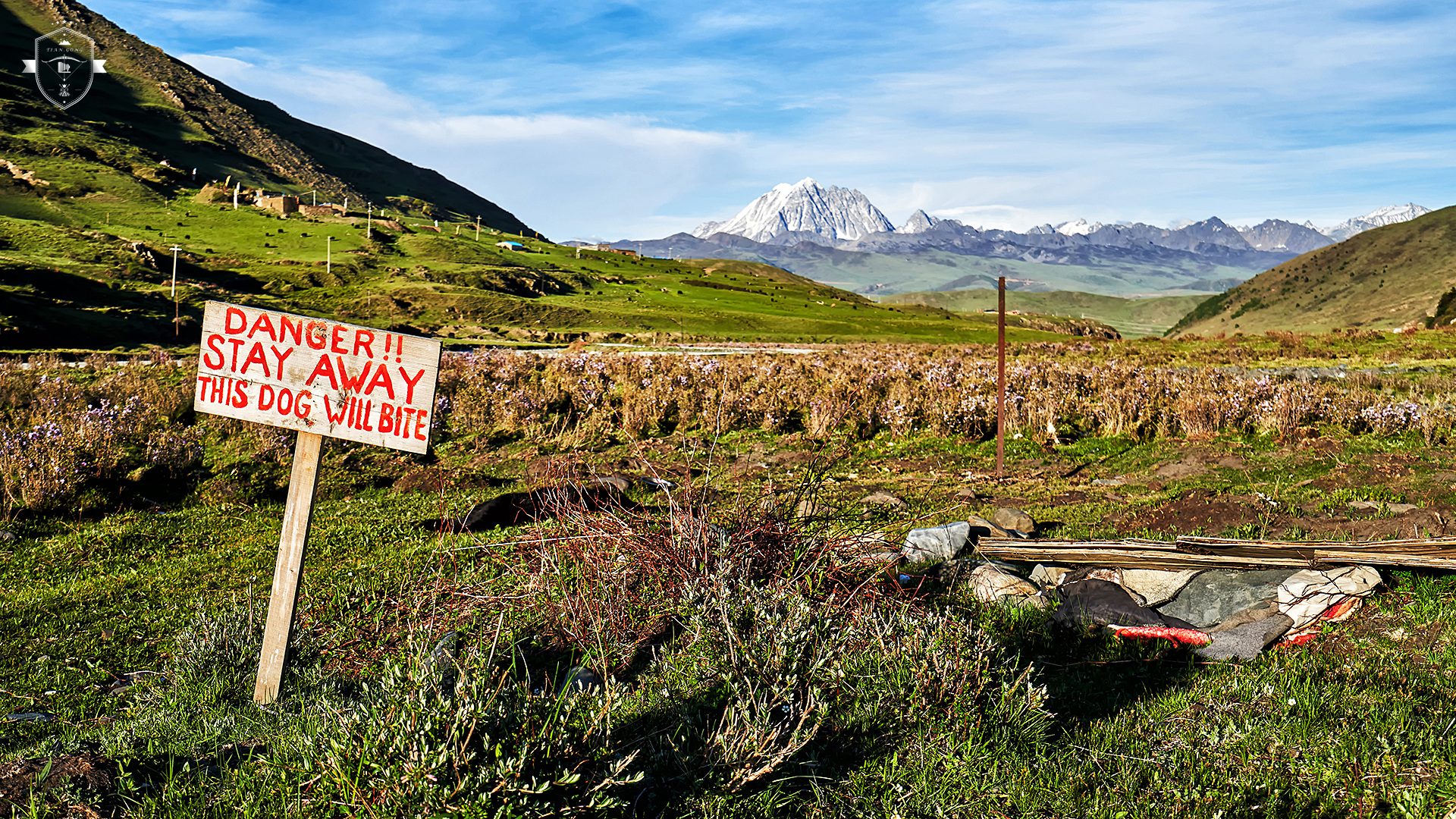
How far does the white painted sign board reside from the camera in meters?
4.09

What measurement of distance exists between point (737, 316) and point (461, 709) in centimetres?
8236

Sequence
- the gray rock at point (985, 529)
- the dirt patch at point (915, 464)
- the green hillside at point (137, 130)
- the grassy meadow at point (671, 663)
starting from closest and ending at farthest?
the grassy meadow at point (671, 663)
the gray rock at point (985, 529)
the dirt patch at point (915, 464)
the green hillside at point (137, 130)

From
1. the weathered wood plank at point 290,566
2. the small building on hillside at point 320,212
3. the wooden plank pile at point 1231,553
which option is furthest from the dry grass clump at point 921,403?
the small building on hillside at point 320,212

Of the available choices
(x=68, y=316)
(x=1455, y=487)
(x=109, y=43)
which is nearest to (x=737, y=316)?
(x=68, y=316)

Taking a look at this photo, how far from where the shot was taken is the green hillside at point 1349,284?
12275 cm

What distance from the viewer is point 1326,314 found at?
127 metres

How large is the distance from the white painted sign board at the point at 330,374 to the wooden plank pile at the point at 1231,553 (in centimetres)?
497

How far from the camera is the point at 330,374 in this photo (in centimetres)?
411

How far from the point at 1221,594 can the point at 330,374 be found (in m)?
6.12

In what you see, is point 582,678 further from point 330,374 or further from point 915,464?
point 915,464

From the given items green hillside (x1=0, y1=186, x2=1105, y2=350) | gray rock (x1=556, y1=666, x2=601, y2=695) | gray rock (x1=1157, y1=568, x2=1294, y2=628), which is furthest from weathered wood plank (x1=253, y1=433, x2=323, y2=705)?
green hillside (x1=0, y1=186, x2=1105, y2=350)

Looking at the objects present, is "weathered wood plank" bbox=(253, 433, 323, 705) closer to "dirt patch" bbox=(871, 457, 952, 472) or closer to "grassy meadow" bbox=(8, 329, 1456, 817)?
"grassy meadow" bbox=(8, 329, 1456, 817)

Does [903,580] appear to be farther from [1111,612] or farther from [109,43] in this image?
[109,43]

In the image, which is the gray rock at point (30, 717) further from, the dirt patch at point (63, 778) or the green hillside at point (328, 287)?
the green hillside at point (328, 287)
